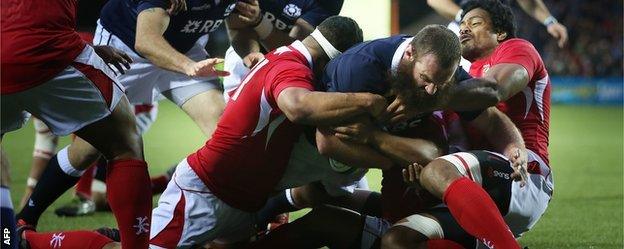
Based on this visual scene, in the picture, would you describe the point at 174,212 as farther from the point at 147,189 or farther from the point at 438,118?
the point at 438,118

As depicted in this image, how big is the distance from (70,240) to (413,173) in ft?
5.09

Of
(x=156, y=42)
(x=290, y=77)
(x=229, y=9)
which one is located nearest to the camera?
(x=290, y=77)

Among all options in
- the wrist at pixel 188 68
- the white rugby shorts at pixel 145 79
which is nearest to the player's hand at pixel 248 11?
A: the white rugby shorts at pixel 145 79

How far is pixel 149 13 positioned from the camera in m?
5.73

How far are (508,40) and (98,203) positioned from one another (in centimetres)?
338

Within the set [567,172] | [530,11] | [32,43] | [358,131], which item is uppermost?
[32,43]

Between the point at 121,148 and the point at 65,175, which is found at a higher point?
the point at 121,148

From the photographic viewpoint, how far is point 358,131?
4.15 metres

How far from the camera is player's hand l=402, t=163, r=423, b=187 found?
423 centimetres

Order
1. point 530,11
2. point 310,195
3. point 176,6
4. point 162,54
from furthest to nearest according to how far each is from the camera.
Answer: point 530,11, point 176,6, point 162,54, point 310,195

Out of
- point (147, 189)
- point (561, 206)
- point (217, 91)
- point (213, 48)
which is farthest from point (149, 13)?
point (213, 48)

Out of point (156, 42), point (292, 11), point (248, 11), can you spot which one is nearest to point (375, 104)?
point (156, 42)

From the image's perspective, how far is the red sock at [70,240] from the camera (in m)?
4.52

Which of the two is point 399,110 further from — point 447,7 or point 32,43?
point 447,7
